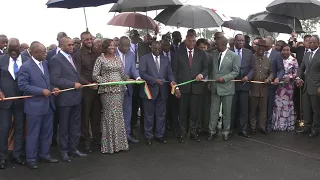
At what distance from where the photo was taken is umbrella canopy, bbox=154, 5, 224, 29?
6.79m

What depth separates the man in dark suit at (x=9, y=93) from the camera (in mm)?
5480

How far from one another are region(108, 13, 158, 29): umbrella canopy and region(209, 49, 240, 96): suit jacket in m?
2.14

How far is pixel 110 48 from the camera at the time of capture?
607 centimetres

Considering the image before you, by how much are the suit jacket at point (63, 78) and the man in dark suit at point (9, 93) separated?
0.54m

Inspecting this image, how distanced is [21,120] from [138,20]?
12.5 ft

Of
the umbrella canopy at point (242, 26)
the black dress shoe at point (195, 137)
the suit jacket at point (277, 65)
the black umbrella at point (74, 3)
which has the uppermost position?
the black umbrella at point (74, 3)

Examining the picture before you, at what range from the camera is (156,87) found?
6727mm

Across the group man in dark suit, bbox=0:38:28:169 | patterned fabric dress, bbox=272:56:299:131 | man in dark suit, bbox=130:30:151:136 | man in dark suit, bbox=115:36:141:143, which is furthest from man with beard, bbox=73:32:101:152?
patterned fabric dress, bbox=272:56:299:131

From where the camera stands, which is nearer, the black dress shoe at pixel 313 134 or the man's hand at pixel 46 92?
the man's hand at pixel 46 92

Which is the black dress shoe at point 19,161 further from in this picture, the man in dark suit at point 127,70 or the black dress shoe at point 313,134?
the black dress shoe at point 313,134

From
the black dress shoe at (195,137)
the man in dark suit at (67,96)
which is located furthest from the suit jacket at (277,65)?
the man in dark suit at (67,96)

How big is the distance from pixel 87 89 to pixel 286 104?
4.38m

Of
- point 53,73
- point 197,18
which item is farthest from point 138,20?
point 53,73

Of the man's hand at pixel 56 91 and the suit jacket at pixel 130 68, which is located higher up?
the suit jacket at pixel 130 68
